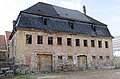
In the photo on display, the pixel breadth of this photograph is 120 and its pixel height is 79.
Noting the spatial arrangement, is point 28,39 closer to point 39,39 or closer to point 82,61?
point 39,39

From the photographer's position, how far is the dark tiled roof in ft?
76.2

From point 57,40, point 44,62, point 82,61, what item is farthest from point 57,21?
point 82,61

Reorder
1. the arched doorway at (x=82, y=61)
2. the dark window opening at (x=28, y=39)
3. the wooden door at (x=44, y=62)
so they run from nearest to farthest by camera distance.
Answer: the dark window opening at (x=28, y=39), the wooden door at (x=44, y=62), the arched doorway at (x=82, y=61)

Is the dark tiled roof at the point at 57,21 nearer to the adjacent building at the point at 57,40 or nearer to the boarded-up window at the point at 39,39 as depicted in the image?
the adjacent building at the point at 57,40

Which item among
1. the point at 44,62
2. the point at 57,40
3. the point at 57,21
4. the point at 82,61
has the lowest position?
the point at 82,61

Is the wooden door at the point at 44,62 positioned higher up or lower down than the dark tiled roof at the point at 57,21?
lower down

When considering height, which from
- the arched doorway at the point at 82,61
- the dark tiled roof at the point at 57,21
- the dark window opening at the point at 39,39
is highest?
the dark tiled roof at the point at 57,21

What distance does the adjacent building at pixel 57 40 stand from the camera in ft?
73.3

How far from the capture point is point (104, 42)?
98.7 feet

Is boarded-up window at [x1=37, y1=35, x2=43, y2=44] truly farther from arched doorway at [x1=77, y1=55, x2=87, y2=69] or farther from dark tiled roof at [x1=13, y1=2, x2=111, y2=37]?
arched doorway at [x1=77, y1=55, x2=87, y2=69]

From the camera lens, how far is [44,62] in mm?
23344

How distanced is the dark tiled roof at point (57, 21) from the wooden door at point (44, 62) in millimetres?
3867

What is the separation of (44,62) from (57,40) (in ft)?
12.9

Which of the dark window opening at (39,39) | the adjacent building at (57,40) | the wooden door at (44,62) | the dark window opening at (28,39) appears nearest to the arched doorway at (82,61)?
the adjacent building at (57,40)
